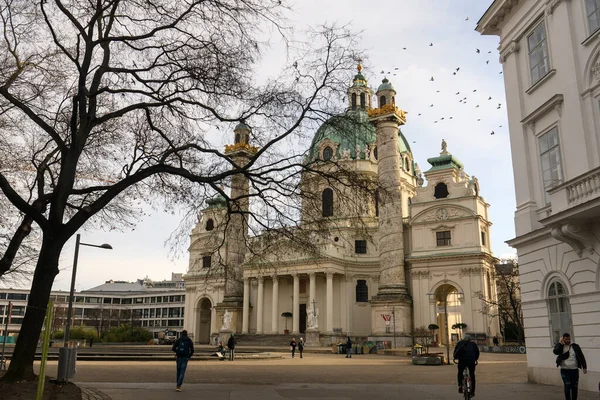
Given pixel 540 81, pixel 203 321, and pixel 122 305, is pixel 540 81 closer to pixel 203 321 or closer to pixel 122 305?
pixel 203 321

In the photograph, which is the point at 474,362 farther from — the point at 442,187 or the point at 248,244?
the point at 442,187

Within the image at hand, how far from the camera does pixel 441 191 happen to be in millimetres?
60250

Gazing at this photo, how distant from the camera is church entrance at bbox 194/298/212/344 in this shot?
243 ft

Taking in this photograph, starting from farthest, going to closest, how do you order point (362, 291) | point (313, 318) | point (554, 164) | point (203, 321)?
point (203, 321) < point (362, 291) < point (313, 318) < point (554, 164)

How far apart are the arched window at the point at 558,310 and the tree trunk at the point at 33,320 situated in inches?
564

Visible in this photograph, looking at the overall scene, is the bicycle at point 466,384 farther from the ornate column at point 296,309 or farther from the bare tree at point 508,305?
the ornate column at point 296,309

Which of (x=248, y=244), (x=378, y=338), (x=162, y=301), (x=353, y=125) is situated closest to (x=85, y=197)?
(x=248, y=244)

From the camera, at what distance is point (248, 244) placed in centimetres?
1741

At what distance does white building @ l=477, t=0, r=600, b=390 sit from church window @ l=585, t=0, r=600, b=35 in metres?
0.03

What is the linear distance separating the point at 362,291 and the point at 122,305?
3648 inches

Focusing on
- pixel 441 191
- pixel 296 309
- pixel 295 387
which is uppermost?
pixel 441 191

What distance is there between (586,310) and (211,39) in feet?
42.1

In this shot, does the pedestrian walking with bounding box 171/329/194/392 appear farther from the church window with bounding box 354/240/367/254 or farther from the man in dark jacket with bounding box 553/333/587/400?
the church window with bounding box 354/240/367/254

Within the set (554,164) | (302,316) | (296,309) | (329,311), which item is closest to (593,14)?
(554,164)
